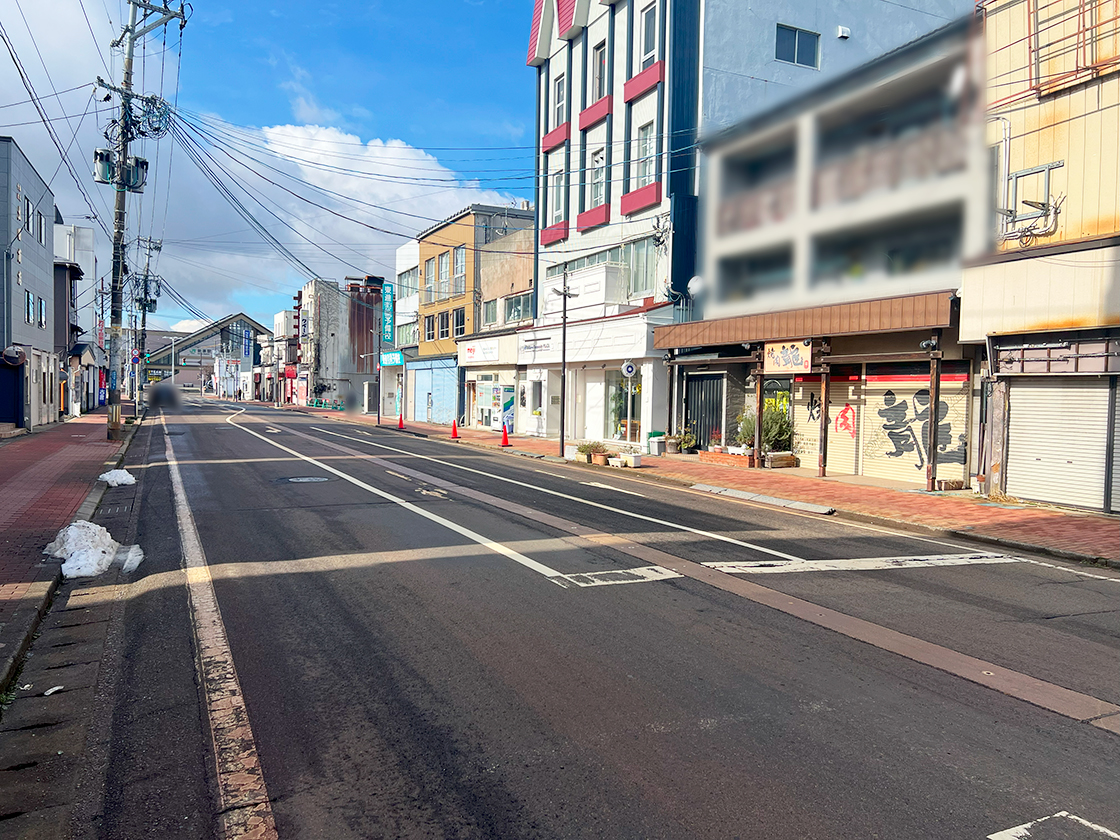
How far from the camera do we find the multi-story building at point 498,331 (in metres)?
36.4

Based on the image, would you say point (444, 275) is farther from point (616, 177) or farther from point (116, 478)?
point (116, 478)

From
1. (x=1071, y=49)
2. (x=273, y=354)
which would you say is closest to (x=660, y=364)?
(x=1071, y=49)

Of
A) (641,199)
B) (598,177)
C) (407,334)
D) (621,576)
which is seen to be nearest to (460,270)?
(407,334)

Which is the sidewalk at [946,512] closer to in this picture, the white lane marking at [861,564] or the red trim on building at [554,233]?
the white lane marking at [861,564]

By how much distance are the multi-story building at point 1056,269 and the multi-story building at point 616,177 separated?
254 inches

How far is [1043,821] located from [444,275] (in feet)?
149

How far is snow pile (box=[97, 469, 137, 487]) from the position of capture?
15.8 meters

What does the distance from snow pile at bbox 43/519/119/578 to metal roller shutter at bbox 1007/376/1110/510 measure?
49.5 ft

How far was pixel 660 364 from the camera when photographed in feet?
82.8

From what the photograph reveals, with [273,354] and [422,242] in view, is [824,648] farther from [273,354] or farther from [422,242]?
[273,354]

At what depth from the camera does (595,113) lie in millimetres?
Result: 28375

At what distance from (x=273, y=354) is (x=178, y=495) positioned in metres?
96.0

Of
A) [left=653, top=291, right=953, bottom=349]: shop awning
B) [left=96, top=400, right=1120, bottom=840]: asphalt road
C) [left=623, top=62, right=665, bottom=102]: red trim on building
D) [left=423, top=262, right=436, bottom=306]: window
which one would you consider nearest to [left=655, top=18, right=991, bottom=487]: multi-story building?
[left=96, top=400, right=1120, bottom=840]: asphalt road

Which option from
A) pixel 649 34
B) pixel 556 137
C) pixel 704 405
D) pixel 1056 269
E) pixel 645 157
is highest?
pixel 649 34
